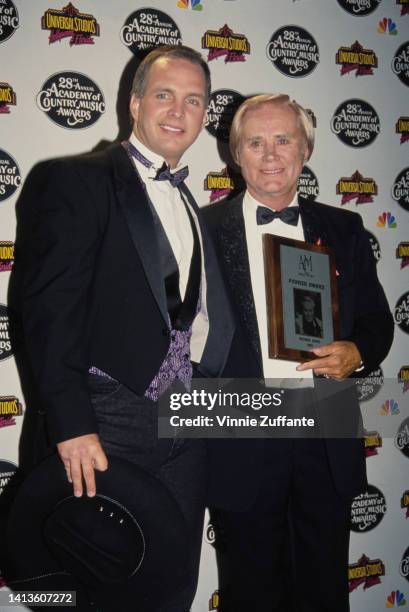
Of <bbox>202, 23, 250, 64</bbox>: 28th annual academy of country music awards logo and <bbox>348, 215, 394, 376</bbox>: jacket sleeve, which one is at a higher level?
<bbox>202, 23, 250, 64</bbox>: 28th annual academy of country music awards logo

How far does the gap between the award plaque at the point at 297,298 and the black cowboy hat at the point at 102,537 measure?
0.57m

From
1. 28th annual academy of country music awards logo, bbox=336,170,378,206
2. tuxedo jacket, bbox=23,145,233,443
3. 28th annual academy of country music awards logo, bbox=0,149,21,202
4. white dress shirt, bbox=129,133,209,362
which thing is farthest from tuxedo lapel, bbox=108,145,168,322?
28th annual academy of country music awards logo, bbox=336,170,378,206

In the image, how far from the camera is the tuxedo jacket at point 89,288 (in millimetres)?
1437

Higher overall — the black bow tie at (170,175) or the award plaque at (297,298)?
the black bow tie at (170,175)

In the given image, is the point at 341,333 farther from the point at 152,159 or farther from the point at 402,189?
the point at 402,189

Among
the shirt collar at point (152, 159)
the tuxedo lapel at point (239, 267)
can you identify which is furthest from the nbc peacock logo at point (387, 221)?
the shirt collar at point (152, 159)

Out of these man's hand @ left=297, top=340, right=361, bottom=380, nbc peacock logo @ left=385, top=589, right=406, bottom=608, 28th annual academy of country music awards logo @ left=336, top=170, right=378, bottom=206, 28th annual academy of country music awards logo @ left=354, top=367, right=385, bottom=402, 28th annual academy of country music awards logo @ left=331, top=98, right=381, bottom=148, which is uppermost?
28th annual academy of country music awards logo @ left=331, top=98, right=381, bottom=148

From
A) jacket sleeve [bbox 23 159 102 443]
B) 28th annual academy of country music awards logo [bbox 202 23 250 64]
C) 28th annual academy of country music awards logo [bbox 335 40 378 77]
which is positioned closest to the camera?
jacket sleeve [bbox 23 159 102 443]

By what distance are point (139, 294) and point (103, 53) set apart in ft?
4.53

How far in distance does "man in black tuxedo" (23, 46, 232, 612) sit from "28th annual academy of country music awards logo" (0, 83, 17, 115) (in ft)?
2.58

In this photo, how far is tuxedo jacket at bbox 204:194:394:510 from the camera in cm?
190

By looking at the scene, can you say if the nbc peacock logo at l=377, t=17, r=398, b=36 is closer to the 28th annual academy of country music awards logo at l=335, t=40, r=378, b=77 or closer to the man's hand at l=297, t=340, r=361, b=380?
the 28th annual academy of country music awards logo at l=335, t=40, r=378, b=77

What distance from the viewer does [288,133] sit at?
2.05 m

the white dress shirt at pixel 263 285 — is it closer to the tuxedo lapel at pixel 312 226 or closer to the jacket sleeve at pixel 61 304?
the tuxedo lapel at pixel 312 226
